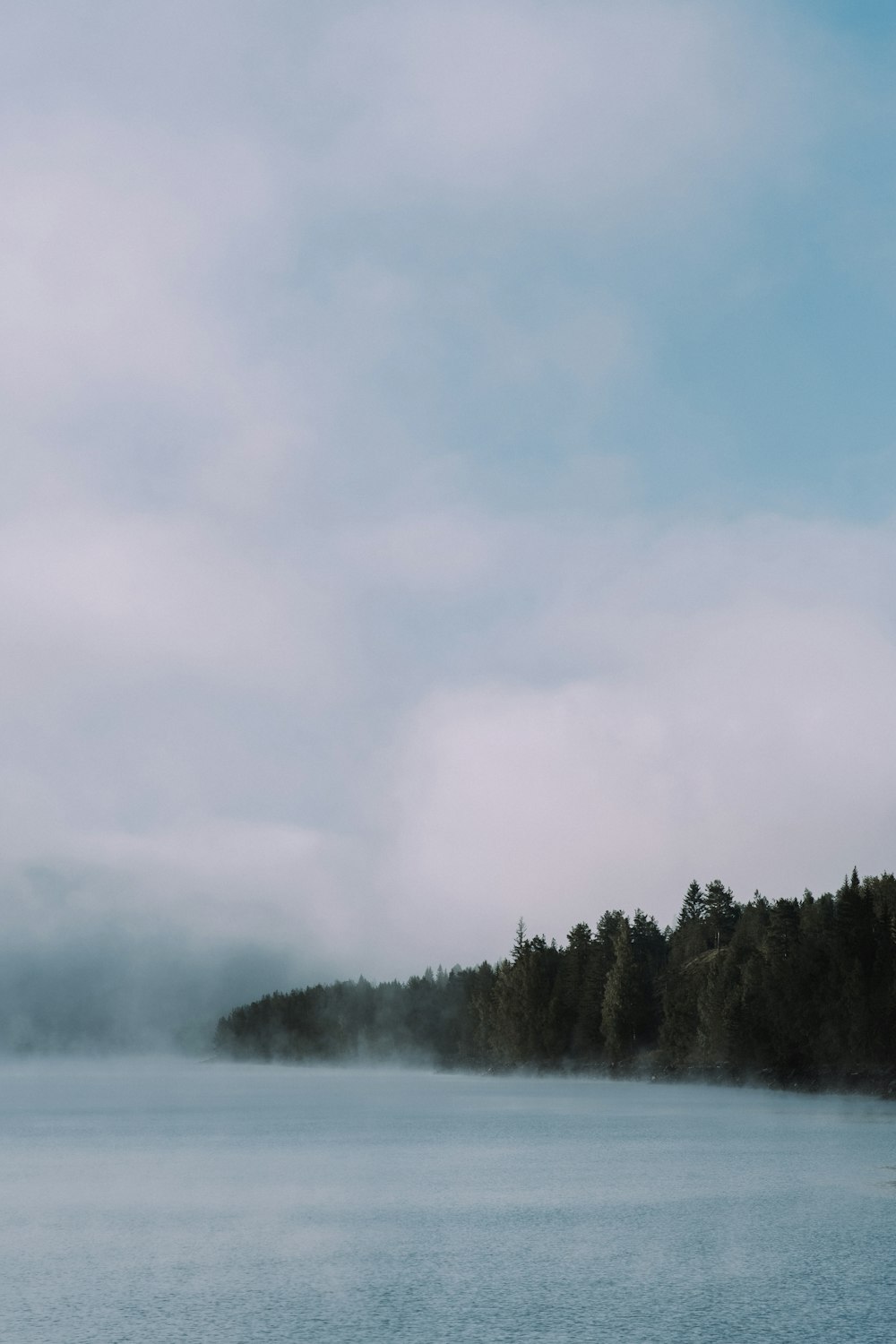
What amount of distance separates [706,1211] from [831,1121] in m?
50.5

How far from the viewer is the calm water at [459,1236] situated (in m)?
32.2

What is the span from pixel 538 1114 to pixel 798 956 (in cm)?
3891

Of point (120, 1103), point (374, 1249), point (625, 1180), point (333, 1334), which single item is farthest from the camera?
point (120, 1103)

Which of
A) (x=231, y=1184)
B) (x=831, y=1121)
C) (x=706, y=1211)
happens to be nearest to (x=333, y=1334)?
(x=706, y=1211)

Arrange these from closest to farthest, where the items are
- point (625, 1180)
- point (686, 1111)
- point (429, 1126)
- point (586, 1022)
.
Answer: point (625, 1180) < point (429, 1126) < point (686, 1111) < point (586, 1022)

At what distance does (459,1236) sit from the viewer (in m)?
45.6

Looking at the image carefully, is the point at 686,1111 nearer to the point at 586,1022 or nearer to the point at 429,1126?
the point at 429,1126

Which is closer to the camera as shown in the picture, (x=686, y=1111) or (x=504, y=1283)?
(x=504, y=1283)

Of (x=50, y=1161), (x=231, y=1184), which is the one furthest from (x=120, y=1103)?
(x=231, y=1184)

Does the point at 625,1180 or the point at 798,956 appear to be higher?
the point at 798,956

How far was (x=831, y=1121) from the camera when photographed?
96188 millimetres

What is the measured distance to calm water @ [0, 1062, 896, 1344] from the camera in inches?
1270

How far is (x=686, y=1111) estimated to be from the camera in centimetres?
11512

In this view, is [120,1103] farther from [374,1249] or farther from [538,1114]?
[374,1249]
